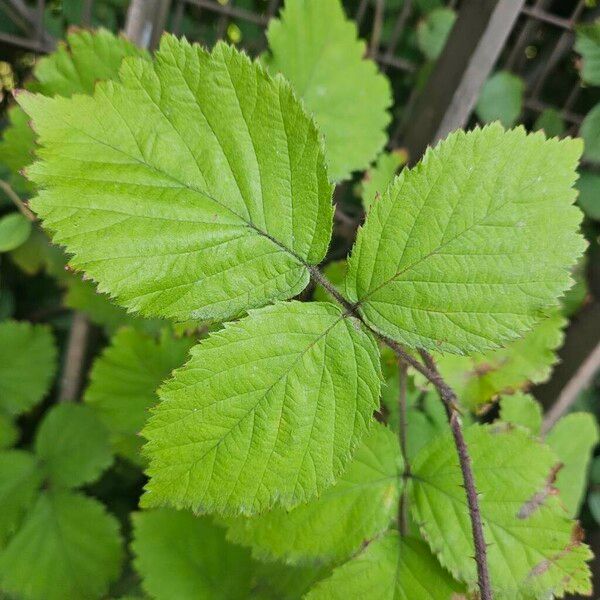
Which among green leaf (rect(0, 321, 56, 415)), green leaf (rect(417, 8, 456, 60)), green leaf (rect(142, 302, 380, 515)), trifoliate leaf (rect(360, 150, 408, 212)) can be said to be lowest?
green leaf (rect(0, 321, 56, 415))

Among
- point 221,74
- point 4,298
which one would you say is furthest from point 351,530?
point 4,298

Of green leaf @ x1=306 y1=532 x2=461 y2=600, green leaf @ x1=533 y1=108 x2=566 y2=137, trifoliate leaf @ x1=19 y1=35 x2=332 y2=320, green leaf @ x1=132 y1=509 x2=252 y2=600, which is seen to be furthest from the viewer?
green leaf @ x1=533 y1=108 x2=566 y2=137

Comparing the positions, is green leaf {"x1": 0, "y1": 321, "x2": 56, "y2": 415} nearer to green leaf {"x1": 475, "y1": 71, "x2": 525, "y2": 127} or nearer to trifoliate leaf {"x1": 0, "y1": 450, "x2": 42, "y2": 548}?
trifoliate leaf {"x1": 0, "y1": 450, "x2": 42, "y2": 548}

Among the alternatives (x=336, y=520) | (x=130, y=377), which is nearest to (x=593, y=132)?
(x=336, y=520)

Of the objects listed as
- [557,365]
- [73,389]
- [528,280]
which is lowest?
[73,389]

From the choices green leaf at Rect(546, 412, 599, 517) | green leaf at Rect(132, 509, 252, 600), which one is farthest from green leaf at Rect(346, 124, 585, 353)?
green leaf at Rect(546, 412, 599, 517)

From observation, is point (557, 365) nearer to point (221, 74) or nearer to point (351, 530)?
point (351, 530)
